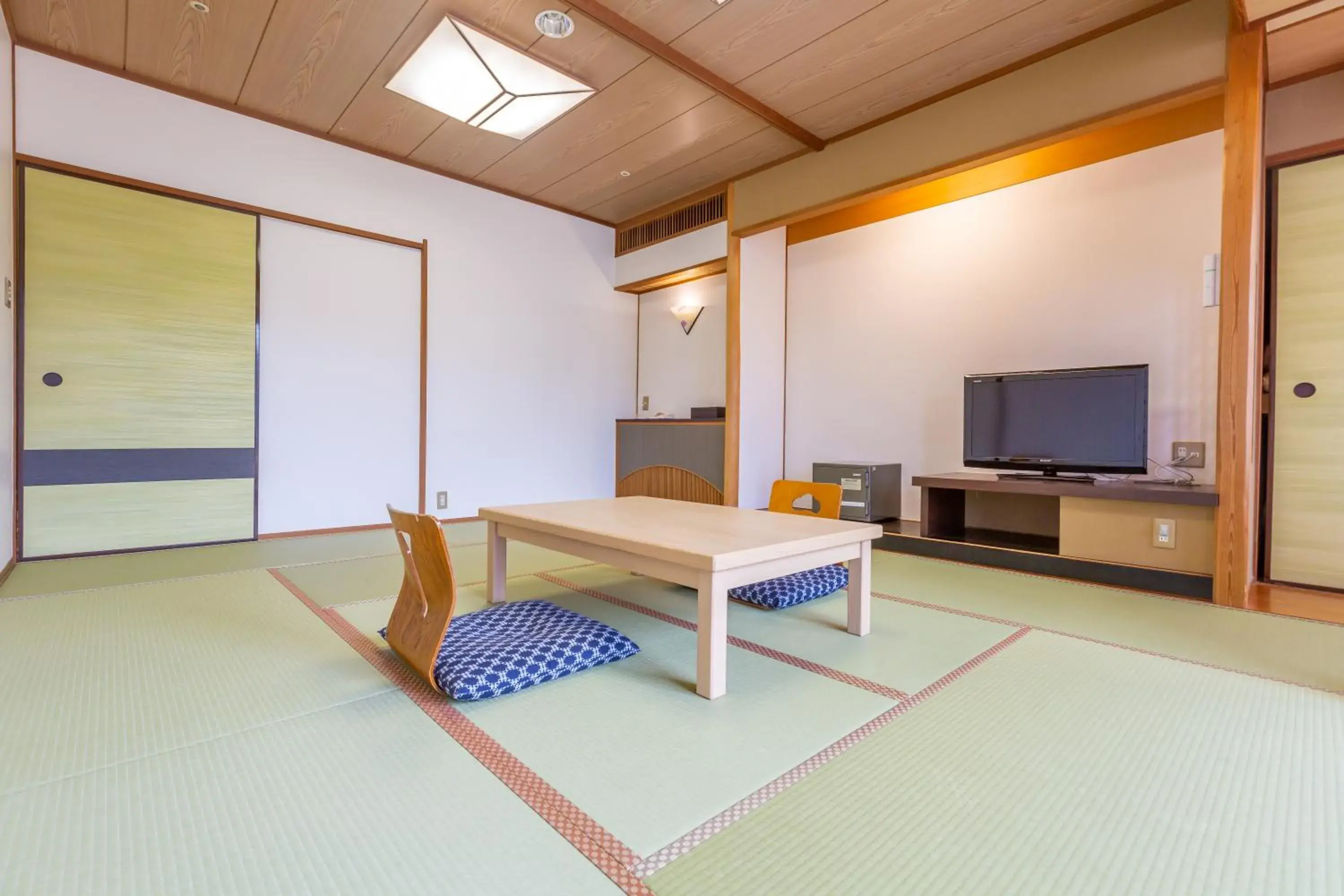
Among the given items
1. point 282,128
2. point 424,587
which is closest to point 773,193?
point 282,128

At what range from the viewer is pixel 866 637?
227 centimetres

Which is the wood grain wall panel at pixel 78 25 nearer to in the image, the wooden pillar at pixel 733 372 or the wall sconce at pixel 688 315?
the wooden pillar at pixel 733 372

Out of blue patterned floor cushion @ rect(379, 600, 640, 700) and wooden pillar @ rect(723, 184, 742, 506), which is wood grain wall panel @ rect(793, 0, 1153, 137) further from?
blue patterned floor cushion @ rect(379, 600, 640, 700)

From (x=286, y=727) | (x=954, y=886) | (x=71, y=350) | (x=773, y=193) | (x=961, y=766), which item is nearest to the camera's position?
(x=954, y=886)

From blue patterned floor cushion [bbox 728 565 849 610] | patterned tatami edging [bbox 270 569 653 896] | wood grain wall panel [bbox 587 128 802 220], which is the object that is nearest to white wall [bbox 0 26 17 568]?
patterned tatami edging [bbox 270 569 653 896]

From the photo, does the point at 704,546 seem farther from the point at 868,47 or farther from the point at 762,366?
the point at 762,366

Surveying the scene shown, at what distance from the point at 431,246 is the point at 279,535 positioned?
2.48 metres

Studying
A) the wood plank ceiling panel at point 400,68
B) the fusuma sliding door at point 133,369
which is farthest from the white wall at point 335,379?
the wood plank ceiling panel at point 400,68

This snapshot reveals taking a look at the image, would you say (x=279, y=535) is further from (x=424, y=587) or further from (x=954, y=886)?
(x=954, y=886)

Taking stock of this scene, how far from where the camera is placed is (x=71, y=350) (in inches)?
134

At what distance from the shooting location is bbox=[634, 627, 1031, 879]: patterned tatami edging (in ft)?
3.56

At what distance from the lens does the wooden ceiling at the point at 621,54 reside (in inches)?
114

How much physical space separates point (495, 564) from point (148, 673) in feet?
3.85

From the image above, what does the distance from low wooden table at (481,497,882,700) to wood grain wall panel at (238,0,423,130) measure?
8.39ft
